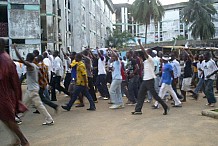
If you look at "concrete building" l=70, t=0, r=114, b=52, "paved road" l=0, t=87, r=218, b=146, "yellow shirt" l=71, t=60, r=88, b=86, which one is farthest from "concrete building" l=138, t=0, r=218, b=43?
"paved road" l=0, t=87, r=218, b=146

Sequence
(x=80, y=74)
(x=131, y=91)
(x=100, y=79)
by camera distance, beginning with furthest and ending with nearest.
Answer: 1. (x=100, y=79)
2. (x=131, y=91)
3. (x=80, y=74)

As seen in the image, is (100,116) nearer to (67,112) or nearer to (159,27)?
(67,112)

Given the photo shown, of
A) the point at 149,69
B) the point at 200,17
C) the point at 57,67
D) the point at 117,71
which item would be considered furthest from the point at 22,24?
the point at 200,17

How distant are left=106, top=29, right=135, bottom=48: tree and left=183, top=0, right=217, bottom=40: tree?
36.8 ft

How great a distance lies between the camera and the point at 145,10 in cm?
4106

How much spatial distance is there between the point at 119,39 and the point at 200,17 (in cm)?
1498

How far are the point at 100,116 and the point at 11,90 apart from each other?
13.3ft

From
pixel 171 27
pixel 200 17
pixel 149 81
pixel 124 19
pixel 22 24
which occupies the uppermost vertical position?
pixel 124 19

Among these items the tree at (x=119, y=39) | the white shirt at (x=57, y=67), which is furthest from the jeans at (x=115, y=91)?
the tree at (x=119, y=39)

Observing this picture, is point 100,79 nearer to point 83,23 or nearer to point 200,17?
point 83,23

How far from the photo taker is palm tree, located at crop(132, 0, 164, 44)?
41.1 metres

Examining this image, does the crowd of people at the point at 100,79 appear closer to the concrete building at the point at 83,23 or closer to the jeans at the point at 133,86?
the jeans at the point at 133,86

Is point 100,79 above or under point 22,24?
under

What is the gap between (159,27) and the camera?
225ft
